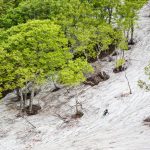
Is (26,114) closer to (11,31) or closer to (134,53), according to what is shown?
(11,31)

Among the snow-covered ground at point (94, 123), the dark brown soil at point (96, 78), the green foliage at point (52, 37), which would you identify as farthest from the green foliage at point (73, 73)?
the dark brown soil at point (96, 78)

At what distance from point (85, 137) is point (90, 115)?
253 inches

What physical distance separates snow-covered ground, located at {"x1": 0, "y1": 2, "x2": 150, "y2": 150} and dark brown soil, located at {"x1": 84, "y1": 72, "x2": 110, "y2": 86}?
984 mm

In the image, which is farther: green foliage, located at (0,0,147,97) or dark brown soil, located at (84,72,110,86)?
dark brown soil, located at (84,72,110,86)

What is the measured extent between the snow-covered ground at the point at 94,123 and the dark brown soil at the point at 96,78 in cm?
98

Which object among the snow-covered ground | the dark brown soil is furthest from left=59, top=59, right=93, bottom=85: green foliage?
the dark brown soil

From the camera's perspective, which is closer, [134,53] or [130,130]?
[130,130]

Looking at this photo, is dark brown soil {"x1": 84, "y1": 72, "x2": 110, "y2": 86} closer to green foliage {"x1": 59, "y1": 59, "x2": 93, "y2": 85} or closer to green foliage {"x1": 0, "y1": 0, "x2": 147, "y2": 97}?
green foliage {"x1": 0, "y1": 0, "x2": 147, "y2": 97}

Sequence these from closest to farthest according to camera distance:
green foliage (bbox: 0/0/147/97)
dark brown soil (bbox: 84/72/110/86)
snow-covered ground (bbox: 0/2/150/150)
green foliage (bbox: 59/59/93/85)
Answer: snow-covered ground (bbox: 0/2/150/150), green foliage (bbox: 59/59/93/85), green foliage (bbox: 0/0/147/97), dark brown soil (bbox: 84/72/110/86)

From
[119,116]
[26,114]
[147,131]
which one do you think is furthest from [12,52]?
[147,131]

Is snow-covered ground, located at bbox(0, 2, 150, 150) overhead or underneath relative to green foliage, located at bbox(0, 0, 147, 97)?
underneath

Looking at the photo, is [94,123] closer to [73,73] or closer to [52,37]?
[73,73]

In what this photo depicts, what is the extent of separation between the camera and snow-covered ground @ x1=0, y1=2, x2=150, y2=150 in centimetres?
4109

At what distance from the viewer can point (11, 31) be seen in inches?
2122
